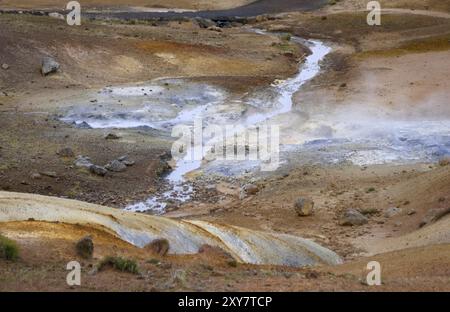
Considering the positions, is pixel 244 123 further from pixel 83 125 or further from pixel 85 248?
pixel 85 248

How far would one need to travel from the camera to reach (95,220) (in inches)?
555

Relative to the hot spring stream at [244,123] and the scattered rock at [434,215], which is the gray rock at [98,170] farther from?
the scattered rock at [434,215]

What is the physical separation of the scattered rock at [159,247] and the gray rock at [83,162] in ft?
30.5

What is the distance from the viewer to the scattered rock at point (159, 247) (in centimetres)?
1331

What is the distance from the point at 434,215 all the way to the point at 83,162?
394 inches

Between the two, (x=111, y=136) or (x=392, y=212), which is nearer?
(x=392, y=212)

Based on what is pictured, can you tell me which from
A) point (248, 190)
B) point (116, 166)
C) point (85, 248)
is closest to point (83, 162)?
point (116, 166)

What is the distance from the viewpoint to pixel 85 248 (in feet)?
39.3

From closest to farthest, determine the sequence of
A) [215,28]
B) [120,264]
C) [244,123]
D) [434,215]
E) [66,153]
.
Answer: [120,264]
[434,215]
[66,153]
[244,123]
[215,28]

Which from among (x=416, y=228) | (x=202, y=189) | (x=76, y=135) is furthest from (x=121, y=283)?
(x=76, y=135)

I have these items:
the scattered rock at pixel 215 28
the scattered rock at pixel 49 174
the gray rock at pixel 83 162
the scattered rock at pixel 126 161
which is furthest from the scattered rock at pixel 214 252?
the scattered rock at pixel 215 28

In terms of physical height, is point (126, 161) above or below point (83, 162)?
below

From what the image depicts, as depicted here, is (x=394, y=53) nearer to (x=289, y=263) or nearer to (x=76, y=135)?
(x=76, y=135)

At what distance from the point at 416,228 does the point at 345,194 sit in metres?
3.36
